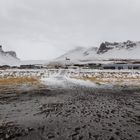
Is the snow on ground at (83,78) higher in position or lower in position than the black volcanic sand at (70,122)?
lower

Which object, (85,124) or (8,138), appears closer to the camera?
(8,138)

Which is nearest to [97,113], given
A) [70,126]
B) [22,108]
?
[70,126]

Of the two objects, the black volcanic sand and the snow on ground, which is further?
the snow on ground

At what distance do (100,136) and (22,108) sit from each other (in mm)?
10767

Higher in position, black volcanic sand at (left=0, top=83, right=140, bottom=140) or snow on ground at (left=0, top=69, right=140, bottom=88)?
black volcanic sand at (left=0, top=83, right=140, bottom=140)

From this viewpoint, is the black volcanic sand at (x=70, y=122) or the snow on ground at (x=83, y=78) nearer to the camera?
the black volcanic sand at (x=70, y=122)

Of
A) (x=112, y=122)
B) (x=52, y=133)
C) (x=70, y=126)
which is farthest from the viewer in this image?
(x=112, y=122)

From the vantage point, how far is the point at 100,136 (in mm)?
14469

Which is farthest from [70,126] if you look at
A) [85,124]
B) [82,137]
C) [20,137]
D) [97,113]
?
[97,113]

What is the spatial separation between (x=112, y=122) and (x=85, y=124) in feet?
6.27

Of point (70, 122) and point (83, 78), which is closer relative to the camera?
point (70, 122)

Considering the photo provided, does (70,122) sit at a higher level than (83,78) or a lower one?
higher

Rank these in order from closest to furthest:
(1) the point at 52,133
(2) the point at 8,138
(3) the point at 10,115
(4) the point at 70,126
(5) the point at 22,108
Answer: (2) the point at 8,138 < (1) the point at 52,133 < (4) the point at 70,126 < (3) the point at 10,115 < (5) the point at 22,108

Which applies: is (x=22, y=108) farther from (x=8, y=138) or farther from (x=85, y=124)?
(x=8, y=138)
